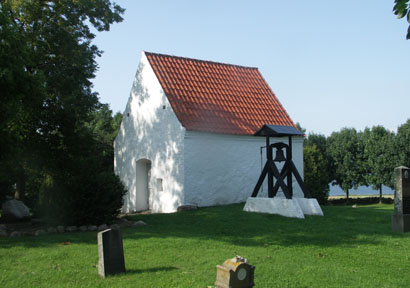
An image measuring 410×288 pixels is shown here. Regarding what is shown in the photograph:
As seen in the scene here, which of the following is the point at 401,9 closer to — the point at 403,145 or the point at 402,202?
the point at 402,202

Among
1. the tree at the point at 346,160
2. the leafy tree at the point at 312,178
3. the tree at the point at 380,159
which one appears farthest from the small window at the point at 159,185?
the tree at the point at 346,160

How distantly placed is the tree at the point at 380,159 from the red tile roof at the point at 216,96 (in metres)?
20.7

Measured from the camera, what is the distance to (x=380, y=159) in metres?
39.3

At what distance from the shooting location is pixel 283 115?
A: 2250 centimetres

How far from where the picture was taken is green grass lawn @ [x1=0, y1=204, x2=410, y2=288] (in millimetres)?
7242

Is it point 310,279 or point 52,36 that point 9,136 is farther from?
point 310,279

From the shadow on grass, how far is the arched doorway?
559 cm

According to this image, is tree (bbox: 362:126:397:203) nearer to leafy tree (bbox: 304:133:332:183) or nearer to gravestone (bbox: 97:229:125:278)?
leafy tree (bbox: 304:133:332:183)

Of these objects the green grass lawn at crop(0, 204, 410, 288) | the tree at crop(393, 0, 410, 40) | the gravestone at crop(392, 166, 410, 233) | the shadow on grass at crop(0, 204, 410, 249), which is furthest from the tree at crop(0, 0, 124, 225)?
the tree at crop(393, 0, 410, 40)

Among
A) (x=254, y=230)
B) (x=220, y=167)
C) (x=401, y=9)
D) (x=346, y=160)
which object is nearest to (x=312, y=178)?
(x=346, y=160)

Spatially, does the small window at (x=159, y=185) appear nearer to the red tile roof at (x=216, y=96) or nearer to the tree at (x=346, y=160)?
the red tile roof at (x=216, y=96)

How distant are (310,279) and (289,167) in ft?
29.1

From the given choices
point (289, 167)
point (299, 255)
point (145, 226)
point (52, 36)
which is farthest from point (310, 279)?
point (52, 36)

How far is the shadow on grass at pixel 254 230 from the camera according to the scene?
420 inches
